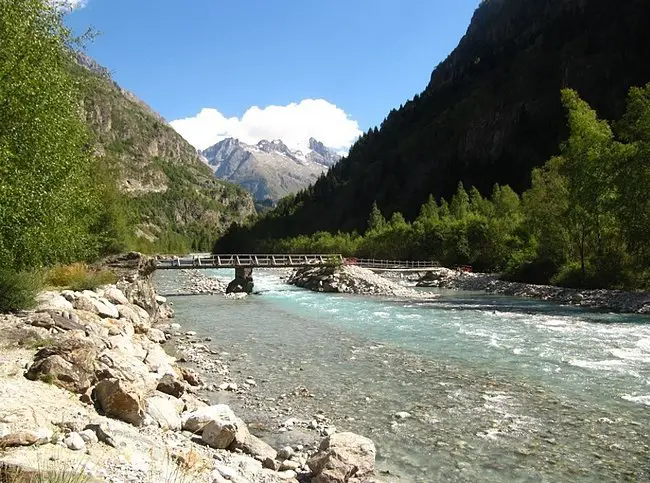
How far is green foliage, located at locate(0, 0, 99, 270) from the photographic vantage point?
12.7 m

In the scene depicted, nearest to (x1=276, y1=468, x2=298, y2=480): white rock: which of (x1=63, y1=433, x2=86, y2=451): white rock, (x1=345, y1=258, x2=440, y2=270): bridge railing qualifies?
(x1=63, y1=433, x2=86, y2=451): white rock

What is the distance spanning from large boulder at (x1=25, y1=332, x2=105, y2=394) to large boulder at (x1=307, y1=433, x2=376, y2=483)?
13.9 feet

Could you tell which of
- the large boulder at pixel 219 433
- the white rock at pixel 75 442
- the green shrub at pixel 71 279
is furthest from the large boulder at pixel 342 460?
the green shrub at pixel 71 279

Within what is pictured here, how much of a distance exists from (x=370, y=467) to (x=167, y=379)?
5.83 metres

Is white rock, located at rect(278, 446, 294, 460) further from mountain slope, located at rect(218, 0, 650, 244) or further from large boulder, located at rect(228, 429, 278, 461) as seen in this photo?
mountain slope, located at rect(218, 0, 650, 244)

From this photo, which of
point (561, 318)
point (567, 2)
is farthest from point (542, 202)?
point (567, 2)

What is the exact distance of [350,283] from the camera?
52219 mm

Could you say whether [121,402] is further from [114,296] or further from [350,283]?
[350,283]

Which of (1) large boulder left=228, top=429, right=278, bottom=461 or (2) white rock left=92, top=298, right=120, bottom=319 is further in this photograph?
(2) white rock left=92, top=298, right=120, bottom=319

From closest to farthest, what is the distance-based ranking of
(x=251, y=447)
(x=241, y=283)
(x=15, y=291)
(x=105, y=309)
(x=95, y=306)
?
(x=251, y=447) < (x=15, y=291) < (x=95, y=306) < (x=105, y=309) < (x=241, y=283)

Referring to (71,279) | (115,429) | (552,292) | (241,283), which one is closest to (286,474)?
(115,429)

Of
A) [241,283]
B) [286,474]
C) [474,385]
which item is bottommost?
[241,283]

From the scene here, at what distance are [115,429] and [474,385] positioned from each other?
973cm

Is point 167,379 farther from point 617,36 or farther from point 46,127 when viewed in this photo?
point 617,36
